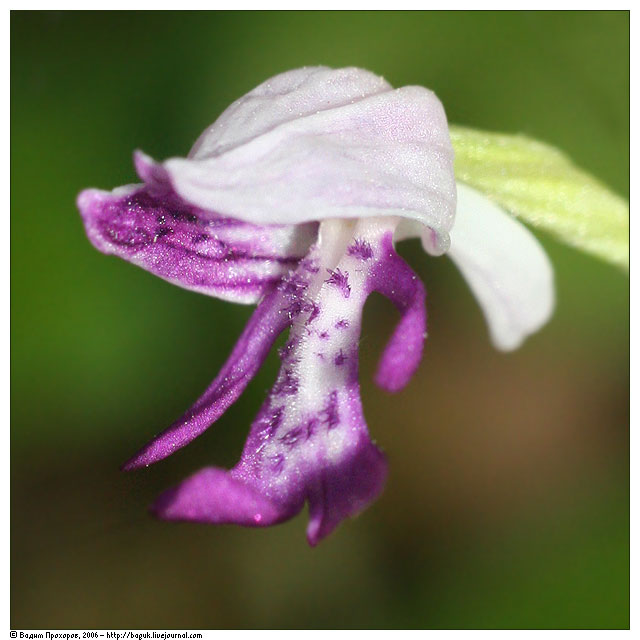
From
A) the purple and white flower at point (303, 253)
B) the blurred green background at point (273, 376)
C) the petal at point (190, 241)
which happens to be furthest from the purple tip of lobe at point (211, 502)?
the blurred green background at point (273, 376)

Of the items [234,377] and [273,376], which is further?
[273,376]

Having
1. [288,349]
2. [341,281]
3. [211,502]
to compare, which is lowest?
[211,502]

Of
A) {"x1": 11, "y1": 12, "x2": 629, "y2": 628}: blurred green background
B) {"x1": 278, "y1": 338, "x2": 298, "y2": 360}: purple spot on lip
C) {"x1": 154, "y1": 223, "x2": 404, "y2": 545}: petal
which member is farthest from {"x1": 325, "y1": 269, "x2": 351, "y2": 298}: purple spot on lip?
{"x1": 11, "y1": 12, "x2": 629, "y2": 628}: blurred green background

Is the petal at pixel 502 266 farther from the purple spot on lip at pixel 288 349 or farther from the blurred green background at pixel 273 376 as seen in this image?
the blurred green background at pixel 273 376

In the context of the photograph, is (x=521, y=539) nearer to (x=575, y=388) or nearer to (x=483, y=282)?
(x=575, y=388)

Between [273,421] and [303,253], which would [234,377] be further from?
[303,253]

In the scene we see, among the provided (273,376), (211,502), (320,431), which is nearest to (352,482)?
(320,431)

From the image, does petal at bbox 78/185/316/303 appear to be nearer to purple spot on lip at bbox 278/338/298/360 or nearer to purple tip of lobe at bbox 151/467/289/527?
purple spot on lip at bbox 278/338/298/360
